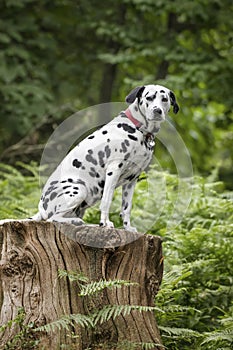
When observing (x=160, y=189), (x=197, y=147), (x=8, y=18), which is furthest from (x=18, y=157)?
(x=160, y=189)

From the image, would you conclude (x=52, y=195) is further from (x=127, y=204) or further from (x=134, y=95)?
(x=134, y=95)

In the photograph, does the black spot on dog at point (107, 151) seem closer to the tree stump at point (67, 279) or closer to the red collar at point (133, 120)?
the red collar at point (133, 120)

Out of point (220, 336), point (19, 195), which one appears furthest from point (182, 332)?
point (19, 195)

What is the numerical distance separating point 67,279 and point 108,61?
6019 millimetres

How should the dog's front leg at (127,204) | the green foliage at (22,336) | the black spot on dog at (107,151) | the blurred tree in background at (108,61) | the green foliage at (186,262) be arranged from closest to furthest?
the green foliage at (22,336) → the black spot on dog at (107,151) → the dog's front leg at (127,204) → the green foliage at (186,262) → the blurred tree in background at (108,61)

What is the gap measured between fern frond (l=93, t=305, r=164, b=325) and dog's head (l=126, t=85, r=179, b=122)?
126cm

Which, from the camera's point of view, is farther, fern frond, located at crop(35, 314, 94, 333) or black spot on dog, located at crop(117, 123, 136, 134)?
black spot on dog, located at crop(117, 123, 136, 134)

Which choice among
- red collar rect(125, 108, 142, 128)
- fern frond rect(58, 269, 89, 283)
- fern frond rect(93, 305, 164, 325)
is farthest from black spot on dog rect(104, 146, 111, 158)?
fern frond rect(93, 305, 164, 325)

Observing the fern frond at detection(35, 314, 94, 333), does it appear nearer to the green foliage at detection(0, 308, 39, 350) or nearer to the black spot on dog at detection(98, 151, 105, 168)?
the green foliage at detection(0, 308, 39, 350)

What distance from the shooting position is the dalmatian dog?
4598 mm

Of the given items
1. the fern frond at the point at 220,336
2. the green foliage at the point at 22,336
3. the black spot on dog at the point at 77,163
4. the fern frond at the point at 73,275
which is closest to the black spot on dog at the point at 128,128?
the black spot on dog at the point at 77,163

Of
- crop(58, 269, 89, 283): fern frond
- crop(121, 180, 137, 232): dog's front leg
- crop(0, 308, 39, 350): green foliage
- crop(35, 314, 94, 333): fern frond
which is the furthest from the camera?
crop(121, 180, 137, 232): dog's front leg

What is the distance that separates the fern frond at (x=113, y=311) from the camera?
4316 mm

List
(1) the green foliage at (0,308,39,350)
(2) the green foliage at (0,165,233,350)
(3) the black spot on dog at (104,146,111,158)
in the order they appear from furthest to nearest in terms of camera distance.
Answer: (2) the green foliage at (0,165,233,350) < (3) the black spot on dog at (104,146,111,158) < (1) the green foliage at (0,308,39,350)
